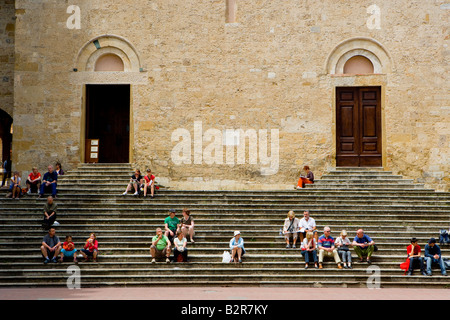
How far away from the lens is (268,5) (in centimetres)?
2147

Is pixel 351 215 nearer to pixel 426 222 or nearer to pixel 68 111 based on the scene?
pixel 426 222

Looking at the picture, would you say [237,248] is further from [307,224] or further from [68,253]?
[68,253]

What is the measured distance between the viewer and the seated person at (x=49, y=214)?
16781 millimetres

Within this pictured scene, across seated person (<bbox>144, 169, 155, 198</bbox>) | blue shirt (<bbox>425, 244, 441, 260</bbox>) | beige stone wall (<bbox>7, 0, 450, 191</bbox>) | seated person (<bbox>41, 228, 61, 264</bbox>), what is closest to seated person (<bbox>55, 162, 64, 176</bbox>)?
beige stone wall (<bbox>7, 0, 450, 191</bbox>)

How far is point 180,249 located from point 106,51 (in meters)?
9.25

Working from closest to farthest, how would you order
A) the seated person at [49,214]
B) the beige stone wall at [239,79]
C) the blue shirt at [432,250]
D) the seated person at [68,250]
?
the blue shirt at [432,250] → the seated person at [68,250] → the seated person at [49,214] → the beige stone wall at [239,79]

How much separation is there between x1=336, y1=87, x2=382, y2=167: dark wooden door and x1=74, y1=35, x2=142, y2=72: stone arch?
6.97 meters

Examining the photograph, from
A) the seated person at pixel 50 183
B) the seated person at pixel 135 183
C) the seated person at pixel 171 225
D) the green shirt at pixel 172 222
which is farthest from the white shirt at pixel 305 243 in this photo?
the seated person at pixel 50 183

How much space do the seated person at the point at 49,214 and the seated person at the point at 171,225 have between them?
3.09 metres

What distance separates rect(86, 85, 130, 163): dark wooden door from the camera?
73.1 ft

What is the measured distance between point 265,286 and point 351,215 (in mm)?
4419

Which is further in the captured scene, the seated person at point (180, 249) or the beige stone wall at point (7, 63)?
Answer: the beige stone wall at point (7, 63)

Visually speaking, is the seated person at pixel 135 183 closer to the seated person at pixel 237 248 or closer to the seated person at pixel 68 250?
the seated person at pixel 68 250

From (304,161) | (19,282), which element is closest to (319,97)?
(304,161)
